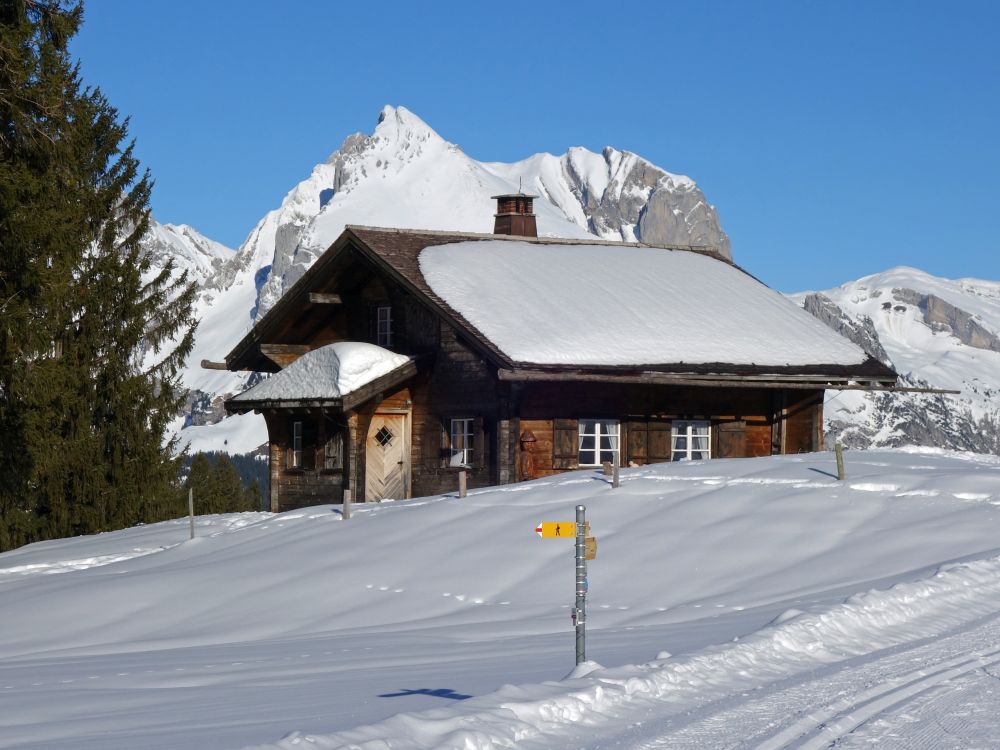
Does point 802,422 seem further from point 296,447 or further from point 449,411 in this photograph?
point 296,447

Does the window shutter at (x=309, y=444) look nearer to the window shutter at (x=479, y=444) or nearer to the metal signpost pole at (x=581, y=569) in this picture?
the window shutter at (x=479, y=444)

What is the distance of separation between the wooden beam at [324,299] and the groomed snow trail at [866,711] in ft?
A: 77.1

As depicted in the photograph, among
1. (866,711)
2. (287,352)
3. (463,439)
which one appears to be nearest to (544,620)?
(866,711)

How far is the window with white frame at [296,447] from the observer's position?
33438 millimetres

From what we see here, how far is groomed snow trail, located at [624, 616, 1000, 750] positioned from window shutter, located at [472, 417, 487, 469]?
743 inches

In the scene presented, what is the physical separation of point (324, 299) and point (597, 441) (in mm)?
7422

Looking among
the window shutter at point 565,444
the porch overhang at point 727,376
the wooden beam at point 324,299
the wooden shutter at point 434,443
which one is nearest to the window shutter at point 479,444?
the wooden shutter at point 434,443

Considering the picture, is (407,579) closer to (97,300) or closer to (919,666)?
(919,666)

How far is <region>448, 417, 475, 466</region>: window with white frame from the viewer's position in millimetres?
30438

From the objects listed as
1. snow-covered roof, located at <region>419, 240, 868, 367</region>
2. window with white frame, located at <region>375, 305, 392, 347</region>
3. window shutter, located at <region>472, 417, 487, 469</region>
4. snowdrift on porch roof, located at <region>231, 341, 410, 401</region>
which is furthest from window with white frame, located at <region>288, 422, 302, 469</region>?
window shutter, located at <region>472, 417, 487, 469</region>

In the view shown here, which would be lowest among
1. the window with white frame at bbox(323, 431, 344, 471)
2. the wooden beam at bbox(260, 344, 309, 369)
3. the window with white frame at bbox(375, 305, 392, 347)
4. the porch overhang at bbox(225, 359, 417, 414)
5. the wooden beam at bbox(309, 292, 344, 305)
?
the window with white frame at bbox(323, 431, 344, 471)

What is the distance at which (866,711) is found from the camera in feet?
30.6

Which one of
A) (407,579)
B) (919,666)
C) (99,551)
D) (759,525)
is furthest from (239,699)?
(99,551)

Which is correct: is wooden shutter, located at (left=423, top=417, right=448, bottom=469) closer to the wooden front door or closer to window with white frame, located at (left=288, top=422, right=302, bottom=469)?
the wooden front door
